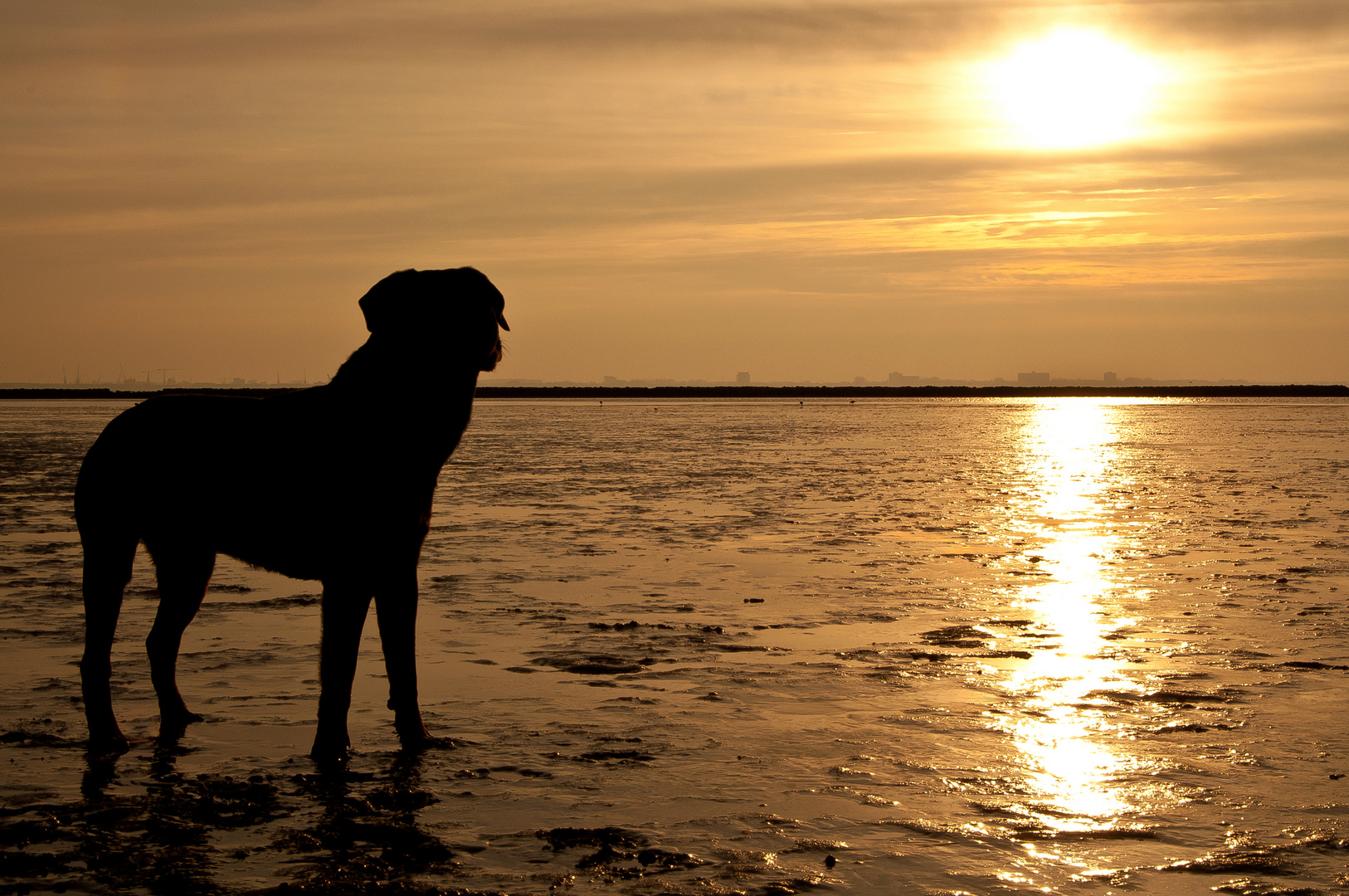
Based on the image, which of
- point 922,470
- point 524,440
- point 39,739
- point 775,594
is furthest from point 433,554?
point 524,440

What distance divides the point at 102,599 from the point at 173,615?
39 centimetres

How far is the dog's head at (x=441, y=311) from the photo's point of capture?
533 cm

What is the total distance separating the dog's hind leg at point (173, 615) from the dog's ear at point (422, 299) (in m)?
1.60

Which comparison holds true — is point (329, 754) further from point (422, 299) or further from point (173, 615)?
point (422, 299)

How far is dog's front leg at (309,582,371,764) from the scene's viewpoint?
17.3ft

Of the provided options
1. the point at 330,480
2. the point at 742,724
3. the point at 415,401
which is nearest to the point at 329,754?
the point at 330,480

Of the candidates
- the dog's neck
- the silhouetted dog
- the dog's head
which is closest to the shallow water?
the silhouetted dog

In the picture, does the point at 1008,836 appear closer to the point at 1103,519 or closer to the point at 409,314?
the point at 409,314

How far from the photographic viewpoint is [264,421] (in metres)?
5.54

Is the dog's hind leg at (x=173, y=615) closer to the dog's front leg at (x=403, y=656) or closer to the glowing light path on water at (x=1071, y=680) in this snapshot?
the dog's front leg at (x=403, y=656)

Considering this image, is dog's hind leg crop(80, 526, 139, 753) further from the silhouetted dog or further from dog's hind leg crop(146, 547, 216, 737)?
dog's hind leg crop(146, 547, 216, 737)

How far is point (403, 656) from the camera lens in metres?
5.53

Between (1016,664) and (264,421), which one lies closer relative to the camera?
(264,421)

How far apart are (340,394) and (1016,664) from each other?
443 cm
